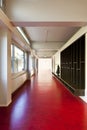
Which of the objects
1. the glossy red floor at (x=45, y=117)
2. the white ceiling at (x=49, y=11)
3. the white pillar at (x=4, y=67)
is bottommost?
the glossy red floor at (x=45, y=117)

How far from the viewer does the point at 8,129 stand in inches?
134

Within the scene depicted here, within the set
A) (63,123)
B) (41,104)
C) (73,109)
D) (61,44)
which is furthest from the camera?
(61,44)

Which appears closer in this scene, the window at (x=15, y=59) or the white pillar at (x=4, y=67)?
the white pillar at (x=4, y=67)

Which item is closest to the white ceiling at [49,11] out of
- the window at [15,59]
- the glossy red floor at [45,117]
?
the glossy red floor at [45,117]

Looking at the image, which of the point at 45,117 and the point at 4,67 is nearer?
the point at 45,117

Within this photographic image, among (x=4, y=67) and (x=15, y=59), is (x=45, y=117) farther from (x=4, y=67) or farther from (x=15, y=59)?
(x=15, y=59)

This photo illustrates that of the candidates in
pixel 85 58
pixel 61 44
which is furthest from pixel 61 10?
pixel 61 44

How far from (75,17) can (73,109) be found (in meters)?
2.55

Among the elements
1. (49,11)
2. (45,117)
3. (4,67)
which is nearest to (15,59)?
(4,67)

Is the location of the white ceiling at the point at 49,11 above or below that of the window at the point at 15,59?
above

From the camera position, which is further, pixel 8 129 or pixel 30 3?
pixel 30 3

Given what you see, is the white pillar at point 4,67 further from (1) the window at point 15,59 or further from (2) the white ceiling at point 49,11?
(1) the window at point 15,59

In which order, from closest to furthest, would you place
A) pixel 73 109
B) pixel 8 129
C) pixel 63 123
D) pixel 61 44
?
pixel 8 129
pixel 63 123
pixel 73 109
pixel 61 44

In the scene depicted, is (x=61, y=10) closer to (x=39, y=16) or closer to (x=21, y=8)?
(x=39, y=16)
